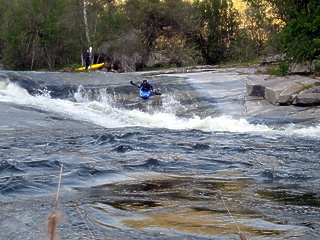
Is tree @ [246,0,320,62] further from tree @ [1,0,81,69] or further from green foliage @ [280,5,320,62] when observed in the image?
tree @ [1,0,81,69]

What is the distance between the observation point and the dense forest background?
33.3 m

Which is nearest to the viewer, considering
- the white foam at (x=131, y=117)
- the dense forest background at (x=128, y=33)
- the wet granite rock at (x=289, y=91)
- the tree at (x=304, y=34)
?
the white foam at (x=131, y=117)

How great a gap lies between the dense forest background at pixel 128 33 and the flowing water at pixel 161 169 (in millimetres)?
16737

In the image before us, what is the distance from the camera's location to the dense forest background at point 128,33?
3331cm

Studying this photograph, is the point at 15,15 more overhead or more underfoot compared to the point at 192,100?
more overhead

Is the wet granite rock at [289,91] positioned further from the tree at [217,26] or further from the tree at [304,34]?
the tree at [217,26]

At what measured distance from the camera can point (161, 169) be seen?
6.61 m

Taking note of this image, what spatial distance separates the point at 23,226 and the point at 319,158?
5.87m

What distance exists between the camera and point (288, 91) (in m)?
15.4

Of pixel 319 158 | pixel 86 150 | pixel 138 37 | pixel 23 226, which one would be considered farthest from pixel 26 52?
pixel 23 226

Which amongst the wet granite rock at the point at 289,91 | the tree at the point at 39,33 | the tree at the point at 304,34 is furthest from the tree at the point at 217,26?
the wet granite rock at the point at 289,91

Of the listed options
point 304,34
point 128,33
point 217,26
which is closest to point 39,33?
point 128,33

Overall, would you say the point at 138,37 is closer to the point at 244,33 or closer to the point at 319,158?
the point at 244,33

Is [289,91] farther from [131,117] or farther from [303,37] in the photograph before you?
[131,117]
